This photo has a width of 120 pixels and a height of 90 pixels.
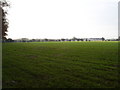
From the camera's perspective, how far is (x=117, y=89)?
664 cm

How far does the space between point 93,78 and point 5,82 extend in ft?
15.9

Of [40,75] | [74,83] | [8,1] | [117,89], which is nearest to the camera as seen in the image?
[117,89]

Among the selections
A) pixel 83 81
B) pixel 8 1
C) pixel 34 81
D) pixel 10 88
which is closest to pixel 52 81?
pixel 34 81

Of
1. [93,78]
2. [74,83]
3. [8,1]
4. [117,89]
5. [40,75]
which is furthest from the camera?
[8,1]

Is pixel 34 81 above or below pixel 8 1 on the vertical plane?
below

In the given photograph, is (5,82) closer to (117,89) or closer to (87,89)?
(87,89)

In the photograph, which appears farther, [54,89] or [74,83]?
[74,83]

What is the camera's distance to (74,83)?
293 inches

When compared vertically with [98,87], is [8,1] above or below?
above

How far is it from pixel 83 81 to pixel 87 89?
1.08 meters

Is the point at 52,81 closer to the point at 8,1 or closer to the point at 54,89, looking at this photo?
the point at 54,89

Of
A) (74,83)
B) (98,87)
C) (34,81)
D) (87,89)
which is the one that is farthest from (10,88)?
(98,87)

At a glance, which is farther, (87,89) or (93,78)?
(93,78)

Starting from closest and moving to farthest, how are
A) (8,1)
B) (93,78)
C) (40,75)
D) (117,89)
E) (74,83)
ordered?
(117,89), (74,83), (93,78), (40,75), (8,1)
